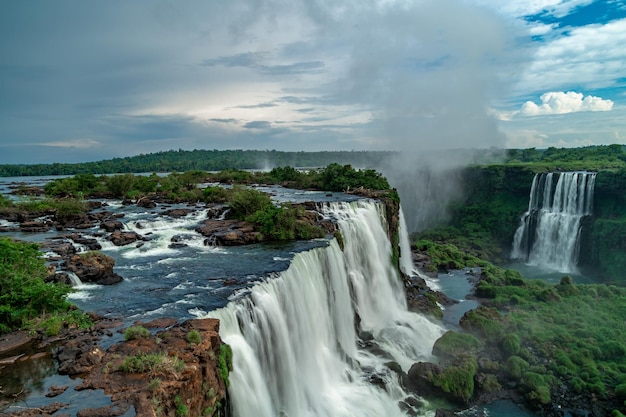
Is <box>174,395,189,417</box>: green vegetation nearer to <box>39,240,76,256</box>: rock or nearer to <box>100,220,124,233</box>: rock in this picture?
<box>39,240,76,256</box>: rock

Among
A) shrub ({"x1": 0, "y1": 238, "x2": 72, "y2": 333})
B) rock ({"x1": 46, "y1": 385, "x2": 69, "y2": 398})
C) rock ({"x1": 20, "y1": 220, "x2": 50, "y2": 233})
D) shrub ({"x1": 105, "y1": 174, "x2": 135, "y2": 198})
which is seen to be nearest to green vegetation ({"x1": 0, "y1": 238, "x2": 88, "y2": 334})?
shrub ({"x1": 0, "y1": 238, "x2": 72, "y2": 333})

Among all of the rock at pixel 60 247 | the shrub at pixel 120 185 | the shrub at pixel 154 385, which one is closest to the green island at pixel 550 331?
the shrub at pixel 154 385

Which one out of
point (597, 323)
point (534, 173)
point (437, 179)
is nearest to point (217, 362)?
point (597, 323)

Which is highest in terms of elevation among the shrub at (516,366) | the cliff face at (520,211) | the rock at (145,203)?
the rock at (145,203)

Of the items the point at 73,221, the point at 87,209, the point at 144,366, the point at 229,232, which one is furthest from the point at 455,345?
the point at 87,209

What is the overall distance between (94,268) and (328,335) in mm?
9967

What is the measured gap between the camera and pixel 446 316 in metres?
26.6

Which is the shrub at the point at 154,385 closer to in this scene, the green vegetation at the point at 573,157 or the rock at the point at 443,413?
the rock at the point at 443,413

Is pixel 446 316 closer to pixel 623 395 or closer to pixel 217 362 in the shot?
pixel 623 395

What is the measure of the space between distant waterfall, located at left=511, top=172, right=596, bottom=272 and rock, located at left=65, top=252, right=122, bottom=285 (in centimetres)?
4198

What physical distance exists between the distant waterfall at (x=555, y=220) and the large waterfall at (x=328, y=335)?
2501cm

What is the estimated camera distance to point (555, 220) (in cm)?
4419

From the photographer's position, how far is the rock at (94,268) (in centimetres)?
1584

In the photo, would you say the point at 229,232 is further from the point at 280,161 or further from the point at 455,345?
the point at 280,161
